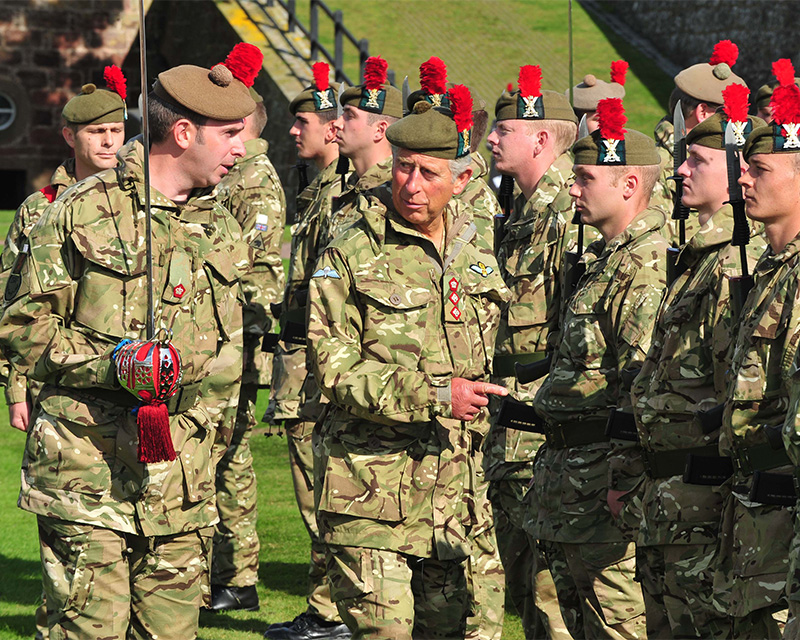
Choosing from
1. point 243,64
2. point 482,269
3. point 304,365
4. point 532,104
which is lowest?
point 304,365

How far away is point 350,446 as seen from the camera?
4.97m

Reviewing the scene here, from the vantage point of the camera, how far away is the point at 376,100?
7434 mm

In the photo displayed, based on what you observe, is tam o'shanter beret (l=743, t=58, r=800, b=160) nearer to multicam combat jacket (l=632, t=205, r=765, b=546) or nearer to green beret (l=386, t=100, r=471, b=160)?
multicam combat jacket (l=632, t=205, r=765, b=546)

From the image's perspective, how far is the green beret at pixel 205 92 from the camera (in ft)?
16.2

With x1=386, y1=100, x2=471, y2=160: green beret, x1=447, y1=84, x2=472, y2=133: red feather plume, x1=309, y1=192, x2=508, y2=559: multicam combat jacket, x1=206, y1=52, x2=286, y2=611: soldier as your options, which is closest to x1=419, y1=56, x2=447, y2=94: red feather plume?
x1=447, y1=84, x2=472, y2=133: red feather plume

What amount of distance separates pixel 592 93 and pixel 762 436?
530 centimetres

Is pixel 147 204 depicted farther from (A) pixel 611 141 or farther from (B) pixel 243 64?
(A) pixel 611 141

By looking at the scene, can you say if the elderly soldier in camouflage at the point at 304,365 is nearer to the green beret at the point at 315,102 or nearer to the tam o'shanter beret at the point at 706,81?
the green beret at the point at 315,102

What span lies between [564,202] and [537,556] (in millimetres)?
1794

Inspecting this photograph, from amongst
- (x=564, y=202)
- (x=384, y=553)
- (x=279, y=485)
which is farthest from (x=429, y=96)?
(x=279, y=485)

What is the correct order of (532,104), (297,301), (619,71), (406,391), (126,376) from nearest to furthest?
(126,376) < (406,391) < (532,104) < (297,301) < (619,71)

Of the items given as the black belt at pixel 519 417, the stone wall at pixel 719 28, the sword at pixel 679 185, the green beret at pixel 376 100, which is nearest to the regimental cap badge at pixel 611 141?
the sword at pixel 679 185

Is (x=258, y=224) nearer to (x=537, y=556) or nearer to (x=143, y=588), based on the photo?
(x=537, y=556)

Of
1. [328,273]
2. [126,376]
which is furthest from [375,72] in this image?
[126,376]
